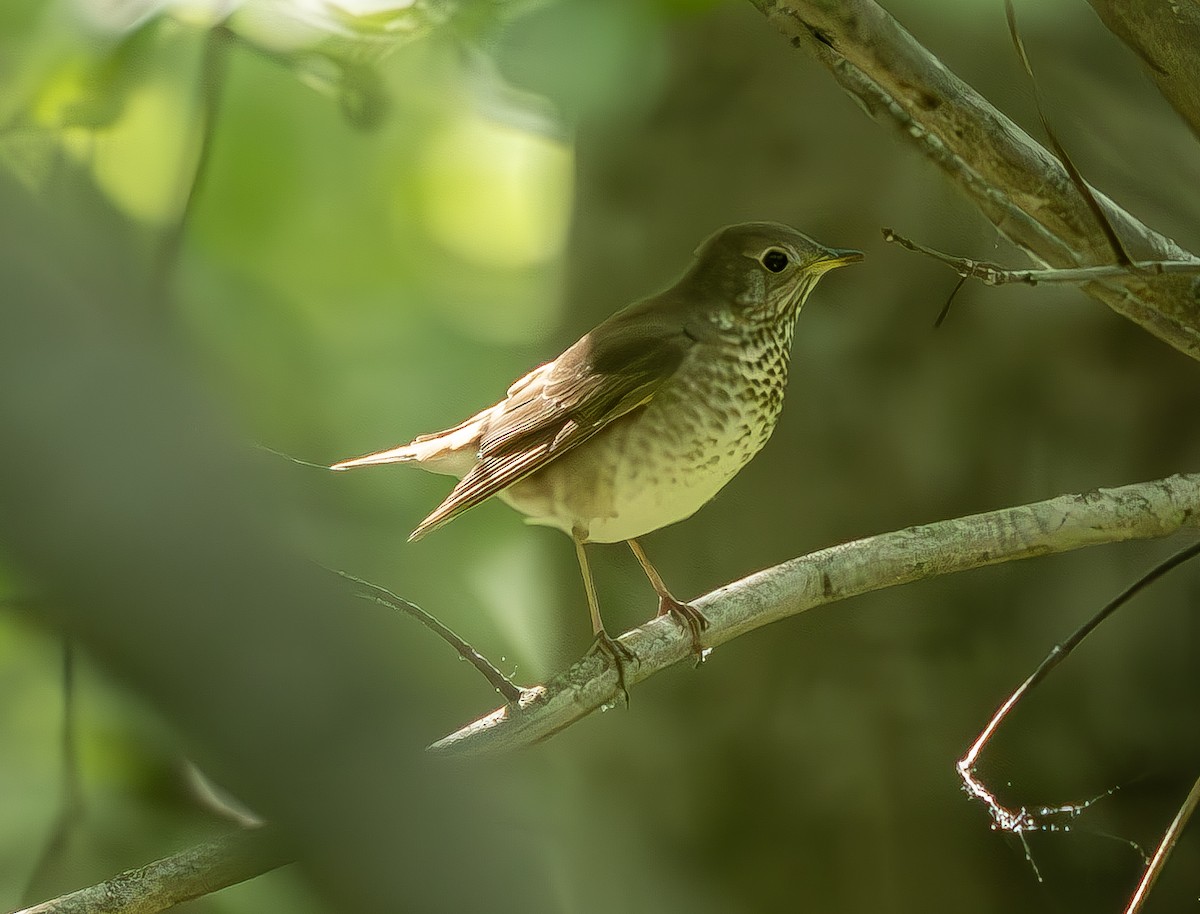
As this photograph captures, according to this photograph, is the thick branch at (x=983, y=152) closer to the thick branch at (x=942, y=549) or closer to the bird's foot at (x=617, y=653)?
the thick branch at (x=942, y=549)

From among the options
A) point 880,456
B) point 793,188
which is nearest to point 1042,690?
point 880,456

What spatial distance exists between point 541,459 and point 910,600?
853 millimetres

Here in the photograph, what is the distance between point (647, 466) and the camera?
1.16m

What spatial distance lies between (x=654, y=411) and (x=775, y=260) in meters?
0.22

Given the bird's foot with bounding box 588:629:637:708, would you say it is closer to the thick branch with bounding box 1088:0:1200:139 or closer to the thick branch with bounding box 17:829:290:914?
the thick branch with bounding box 17:829:290:914

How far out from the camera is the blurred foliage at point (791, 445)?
1665mm

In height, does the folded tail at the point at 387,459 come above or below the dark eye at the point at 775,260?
below

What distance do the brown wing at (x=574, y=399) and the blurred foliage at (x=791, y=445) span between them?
54cm

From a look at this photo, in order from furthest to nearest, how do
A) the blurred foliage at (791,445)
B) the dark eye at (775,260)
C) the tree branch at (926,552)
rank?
1. the blurred foliage at (791,445)
2. the dark eye at (775,260)
3. the tree branch at (926,552)

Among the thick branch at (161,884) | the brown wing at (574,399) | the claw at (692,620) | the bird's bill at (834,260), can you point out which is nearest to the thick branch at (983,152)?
the bird's bill at (834,260)

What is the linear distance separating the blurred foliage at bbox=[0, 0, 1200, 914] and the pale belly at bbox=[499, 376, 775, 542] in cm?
54

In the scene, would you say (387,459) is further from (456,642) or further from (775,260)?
(775,260)

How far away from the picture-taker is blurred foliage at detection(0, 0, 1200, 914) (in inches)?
65.6


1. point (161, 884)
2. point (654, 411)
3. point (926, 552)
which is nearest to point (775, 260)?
point (654, 411)
